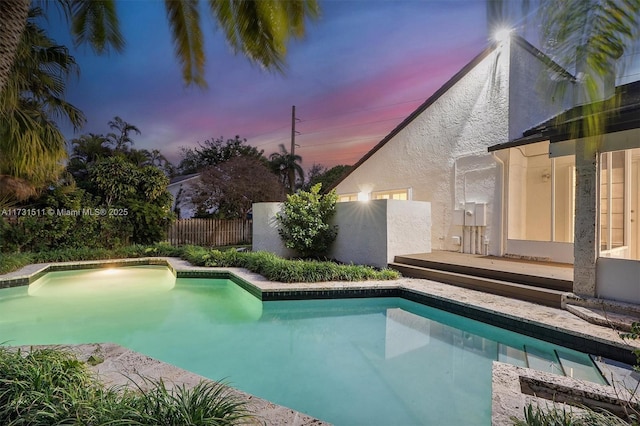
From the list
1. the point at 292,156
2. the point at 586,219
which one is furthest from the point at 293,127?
the point at 586,219

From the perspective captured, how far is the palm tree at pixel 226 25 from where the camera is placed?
5598 millimetres

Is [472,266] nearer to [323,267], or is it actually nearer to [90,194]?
[323,267]

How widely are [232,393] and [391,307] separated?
464 cm

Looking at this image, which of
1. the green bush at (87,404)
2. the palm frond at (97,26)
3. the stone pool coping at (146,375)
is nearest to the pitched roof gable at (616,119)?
the stone pool coping at (146,375)

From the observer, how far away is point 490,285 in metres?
6.72

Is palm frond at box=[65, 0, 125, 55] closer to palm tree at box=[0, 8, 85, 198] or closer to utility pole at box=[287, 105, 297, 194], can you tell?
palm tree at box=[0, 8, 85, 198]

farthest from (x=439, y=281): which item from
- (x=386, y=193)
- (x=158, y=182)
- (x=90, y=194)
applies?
(x=90, y=194)

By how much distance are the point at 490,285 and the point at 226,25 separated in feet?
24.3

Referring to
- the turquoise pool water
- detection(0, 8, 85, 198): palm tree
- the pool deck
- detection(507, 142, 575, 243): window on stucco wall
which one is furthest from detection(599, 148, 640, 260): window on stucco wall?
detection(0, 8, 85, 198): palm tree

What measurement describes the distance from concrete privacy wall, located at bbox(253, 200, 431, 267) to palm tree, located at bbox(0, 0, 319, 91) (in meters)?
5.06

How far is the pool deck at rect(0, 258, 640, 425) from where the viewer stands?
8.61 feet

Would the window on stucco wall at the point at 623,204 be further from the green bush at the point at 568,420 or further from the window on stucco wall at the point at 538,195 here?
the green bush at the point at 568,420

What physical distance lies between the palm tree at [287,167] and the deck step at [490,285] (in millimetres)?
16533

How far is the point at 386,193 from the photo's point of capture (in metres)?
13.0
